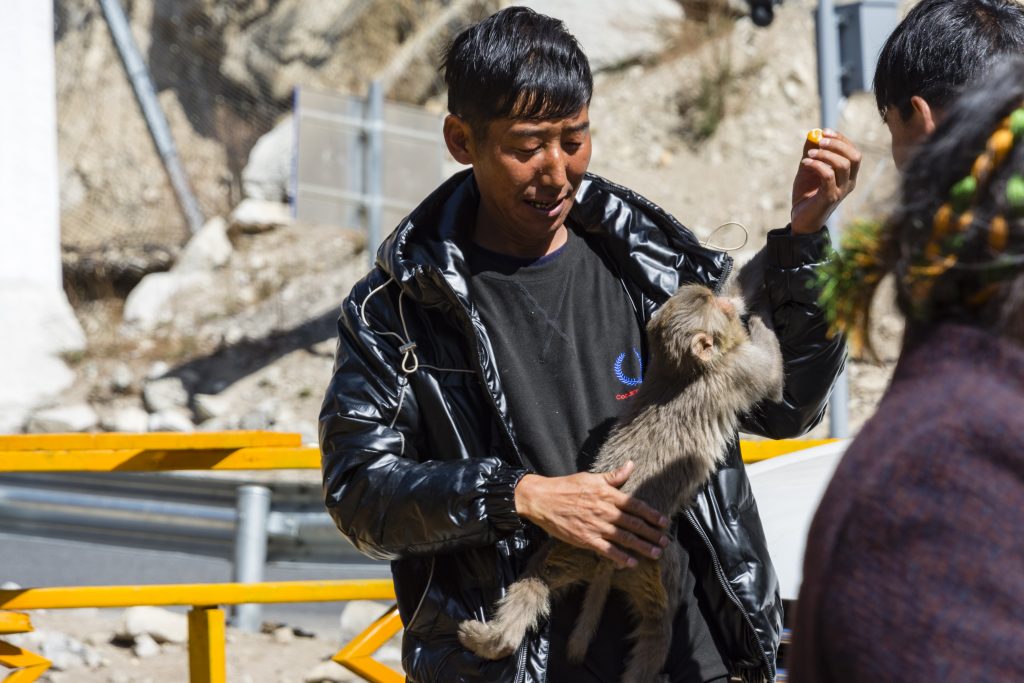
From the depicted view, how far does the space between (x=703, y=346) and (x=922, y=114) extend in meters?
0.86

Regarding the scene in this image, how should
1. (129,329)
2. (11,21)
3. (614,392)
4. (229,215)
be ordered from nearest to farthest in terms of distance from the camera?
(614,392) < (11,21) < (129,329) < (229,215)

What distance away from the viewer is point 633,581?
9.65 ft

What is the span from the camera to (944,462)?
4.80 ft

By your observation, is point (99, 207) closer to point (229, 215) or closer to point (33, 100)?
point (229, 215)

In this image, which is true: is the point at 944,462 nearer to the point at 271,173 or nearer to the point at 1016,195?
the point at 1016,195

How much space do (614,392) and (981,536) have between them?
5.55ft

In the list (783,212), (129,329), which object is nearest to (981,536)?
(783,212)

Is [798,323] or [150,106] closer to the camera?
[798,323]

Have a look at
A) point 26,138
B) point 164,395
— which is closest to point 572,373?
point 164,395

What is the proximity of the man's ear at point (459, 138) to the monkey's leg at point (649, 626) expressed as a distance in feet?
3.71

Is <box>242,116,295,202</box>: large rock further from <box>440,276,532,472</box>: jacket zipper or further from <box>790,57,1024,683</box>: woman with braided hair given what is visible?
<box>790,57,1024,683</box>: woman with braided hair

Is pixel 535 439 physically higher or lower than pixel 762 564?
higher

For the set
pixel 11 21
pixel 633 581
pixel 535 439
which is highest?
pixel 11 21

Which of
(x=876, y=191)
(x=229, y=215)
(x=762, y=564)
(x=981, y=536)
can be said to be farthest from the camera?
(x=229, y=215)
